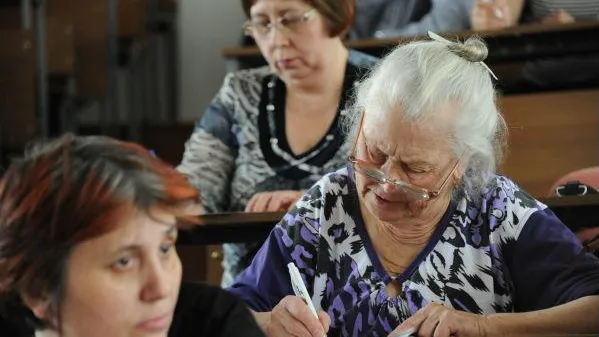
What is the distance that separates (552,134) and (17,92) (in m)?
2.12

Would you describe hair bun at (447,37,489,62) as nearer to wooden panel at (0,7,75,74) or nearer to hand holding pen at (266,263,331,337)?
hand holding pen at (266,263,331,337)

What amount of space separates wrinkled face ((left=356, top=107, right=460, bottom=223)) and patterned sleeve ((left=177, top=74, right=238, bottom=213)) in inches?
32.7

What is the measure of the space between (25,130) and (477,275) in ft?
9.32

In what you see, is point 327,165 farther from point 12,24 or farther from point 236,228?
point 12,24

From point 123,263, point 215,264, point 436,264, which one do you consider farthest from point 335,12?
point 123,263

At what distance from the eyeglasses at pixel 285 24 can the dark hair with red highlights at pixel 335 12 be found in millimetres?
21

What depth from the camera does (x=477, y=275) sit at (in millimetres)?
1809

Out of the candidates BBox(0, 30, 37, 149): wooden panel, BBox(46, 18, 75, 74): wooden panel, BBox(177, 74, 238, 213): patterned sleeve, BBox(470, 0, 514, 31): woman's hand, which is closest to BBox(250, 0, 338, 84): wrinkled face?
BBox(177, 74, 238, 213): patterned sleeve

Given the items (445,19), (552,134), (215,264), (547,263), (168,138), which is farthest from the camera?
(168,138)

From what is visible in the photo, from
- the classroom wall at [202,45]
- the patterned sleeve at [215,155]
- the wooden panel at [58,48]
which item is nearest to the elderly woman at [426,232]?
the patterned sleeve at [215,155]

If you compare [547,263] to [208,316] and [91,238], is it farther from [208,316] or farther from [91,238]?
[91,238]

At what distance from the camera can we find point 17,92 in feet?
14.0

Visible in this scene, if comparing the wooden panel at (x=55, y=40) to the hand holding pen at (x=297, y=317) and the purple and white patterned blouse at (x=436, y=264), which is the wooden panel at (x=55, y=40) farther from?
the hand holding pen at (x=297, y=317)

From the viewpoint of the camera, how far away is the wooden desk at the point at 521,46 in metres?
3.27
